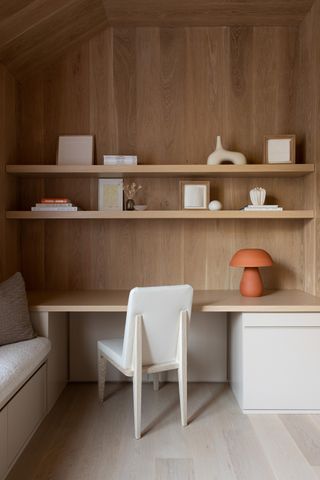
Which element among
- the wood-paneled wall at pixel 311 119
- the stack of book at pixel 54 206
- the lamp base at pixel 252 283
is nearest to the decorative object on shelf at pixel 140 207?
the stack of book at pixel 54 206

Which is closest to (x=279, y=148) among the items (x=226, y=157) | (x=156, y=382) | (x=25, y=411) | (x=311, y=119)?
(x=311, y=119)

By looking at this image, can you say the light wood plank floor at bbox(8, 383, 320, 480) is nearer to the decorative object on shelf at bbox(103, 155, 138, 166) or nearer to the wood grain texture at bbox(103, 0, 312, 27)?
the decorative object on shelf at bbox(103, 155, 138, 166)

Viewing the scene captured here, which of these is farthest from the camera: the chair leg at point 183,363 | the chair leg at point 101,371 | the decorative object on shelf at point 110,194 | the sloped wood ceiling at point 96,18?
the decorative object on shelf at point 110,194

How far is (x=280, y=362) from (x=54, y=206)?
1885mm

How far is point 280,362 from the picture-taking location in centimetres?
284

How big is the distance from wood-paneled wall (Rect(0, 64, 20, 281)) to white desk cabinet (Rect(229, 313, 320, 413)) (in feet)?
5.62

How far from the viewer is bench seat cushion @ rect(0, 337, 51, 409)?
2.05 meters

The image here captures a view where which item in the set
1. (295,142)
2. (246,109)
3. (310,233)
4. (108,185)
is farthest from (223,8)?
(310,233)

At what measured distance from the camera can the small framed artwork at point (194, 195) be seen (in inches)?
130

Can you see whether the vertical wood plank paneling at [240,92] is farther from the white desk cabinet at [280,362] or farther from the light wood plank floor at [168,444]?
the light wood plank floor at [168,444]

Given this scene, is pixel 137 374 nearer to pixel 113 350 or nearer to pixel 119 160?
pixel 113 350

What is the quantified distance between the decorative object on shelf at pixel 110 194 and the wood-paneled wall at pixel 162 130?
0.08m

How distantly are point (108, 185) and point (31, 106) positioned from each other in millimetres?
861

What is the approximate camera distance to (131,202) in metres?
3.31
